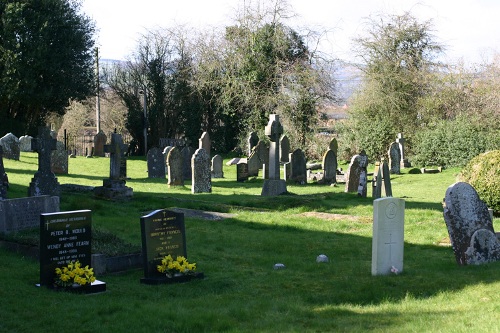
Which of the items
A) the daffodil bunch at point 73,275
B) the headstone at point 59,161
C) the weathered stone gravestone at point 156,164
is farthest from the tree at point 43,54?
the daffodil bunch at point 73,275

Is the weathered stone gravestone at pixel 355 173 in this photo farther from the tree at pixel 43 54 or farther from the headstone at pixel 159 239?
the tree at pixel 43 54

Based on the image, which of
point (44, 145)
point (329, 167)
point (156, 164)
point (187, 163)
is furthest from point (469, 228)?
point (156, 164)

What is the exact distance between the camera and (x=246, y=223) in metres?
15.7

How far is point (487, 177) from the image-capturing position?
17.3 m

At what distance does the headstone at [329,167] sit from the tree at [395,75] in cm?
1158

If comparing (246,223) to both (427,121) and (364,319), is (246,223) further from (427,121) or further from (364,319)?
(427,121)

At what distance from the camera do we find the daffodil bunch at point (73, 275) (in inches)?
363

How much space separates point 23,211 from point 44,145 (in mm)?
5850

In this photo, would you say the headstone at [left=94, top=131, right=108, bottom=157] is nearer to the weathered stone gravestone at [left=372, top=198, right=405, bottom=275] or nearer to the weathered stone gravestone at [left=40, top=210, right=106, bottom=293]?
the weathered stone gravestone at [left=40, top=210, right=106, bottom=293]

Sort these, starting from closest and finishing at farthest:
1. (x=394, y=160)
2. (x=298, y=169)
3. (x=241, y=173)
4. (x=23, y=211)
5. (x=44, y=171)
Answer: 1. (x=23, y=211)
2. (x=44, y=171)
3. (x=298, y=169)
4. (x=241, y=173)
5. (x=394, y=160)

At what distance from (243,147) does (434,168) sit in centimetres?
1217

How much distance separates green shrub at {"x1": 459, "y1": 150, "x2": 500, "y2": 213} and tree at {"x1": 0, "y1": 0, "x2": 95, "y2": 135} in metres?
21.0

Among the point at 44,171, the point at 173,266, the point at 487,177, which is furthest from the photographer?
the point at 44,171

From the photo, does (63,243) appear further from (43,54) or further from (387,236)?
(43,54)
